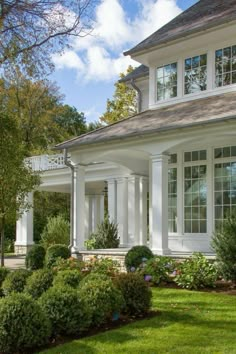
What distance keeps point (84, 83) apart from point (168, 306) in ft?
58.1

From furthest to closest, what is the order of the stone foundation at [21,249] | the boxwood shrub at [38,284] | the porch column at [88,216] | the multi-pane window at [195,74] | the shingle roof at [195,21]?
1. the porch column at [88,216]
2. the stone foundation at [21,249]
3. the multi-pane window at [195,74]
4. the shingle roof at [195,21]
5. the boxwood shrub at [38,284]

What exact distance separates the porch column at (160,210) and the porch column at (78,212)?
112 inches

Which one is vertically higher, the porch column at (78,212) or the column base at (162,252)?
the porch column at (78,212)

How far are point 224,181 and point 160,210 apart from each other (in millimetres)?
2003

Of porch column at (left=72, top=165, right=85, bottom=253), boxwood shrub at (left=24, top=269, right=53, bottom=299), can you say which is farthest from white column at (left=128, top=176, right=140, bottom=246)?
boxwood shrub at (left=24, top=269, right=53, bottom=299)

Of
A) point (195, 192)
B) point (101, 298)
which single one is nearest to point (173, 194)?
point (195, 192)

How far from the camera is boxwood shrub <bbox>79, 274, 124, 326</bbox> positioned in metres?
6.51

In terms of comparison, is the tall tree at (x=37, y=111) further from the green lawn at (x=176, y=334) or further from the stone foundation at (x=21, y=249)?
the green lawn at (x=176, y=334)

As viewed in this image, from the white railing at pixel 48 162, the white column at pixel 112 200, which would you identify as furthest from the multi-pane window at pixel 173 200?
the white railing at pixel 48 162

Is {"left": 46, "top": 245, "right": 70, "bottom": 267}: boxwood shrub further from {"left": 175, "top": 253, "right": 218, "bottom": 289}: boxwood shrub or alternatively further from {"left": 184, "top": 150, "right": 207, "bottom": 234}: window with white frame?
{"left": 175, "top": 253, "right": 218, "bottom": 289}: boxwood shrub

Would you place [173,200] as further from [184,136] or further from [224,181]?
[184,136]

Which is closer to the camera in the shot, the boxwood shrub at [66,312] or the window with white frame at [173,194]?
the boxwood shrub at [66,312]

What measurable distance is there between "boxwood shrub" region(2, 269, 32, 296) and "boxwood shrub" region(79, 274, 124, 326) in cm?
161

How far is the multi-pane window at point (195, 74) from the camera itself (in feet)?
43.1
